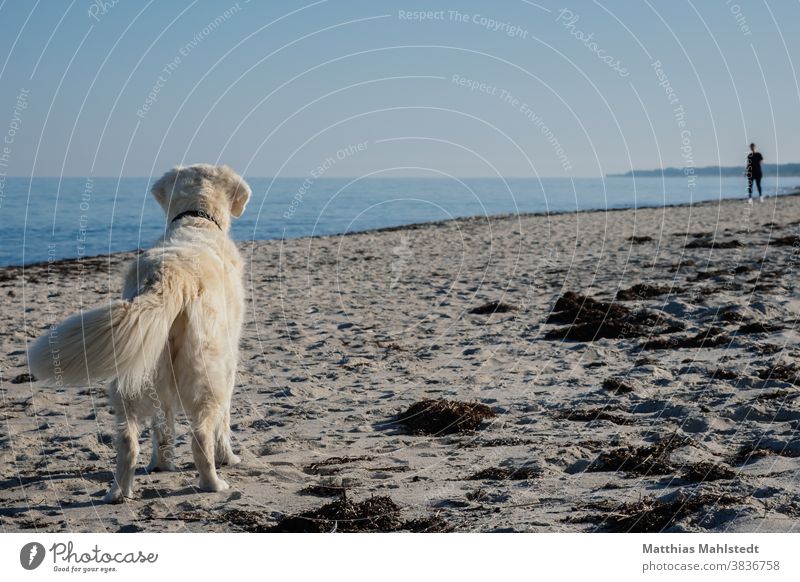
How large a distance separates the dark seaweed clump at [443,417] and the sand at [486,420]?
0.36 ft

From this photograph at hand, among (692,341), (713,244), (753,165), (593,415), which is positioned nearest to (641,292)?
(692,341)

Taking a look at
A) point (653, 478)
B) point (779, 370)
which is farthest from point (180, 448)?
point (779, 370)

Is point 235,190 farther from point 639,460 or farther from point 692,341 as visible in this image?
point 692,341

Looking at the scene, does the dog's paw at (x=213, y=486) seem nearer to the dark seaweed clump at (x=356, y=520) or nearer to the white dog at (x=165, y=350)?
the white dog at (x=165, y=350)

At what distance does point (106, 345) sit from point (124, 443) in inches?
32.1

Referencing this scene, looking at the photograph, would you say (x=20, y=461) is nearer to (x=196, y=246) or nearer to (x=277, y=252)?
(x=196, y=246)

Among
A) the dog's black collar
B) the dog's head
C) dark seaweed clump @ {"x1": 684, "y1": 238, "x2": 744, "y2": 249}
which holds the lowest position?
dark seaweed clump @ {"x1": 684, "y1": 238, "x2": 744, "y2": 249}

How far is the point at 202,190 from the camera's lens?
692 centimetres

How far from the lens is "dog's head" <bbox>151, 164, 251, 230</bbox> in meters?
6.92

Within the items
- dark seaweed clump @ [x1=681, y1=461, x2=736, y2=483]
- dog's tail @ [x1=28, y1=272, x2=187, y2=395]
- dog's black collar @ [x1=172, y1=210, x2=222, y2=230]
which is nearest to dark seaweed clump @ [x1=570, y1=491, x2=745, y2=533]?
dark seaweed clump @ [x1=681, y1=461, x2=736, y2=483]

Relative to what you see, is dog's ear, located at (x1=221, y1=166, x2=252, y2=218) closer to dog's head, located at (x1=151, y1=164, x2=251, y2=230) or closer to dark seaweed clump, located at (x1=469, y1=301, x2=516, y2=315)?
dog's head, located at (x1=151, y1=164, x2=251, y2=230)

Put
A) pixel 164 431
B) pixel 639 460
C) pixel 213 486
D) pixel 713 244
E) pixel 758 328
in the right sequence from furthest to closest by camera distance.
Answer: pixel 713 244, pixel 758 328, pixel 164 431, pixel 639 460, pixel 213 486

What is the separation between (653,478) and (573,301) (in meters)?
6.77

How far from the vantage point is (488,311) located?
12.2 m
